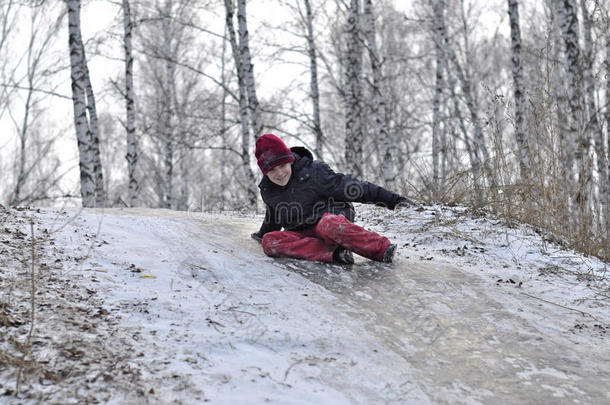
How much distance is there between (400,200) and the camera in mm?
3160

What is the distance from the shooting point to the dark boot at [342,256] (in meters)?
3.23

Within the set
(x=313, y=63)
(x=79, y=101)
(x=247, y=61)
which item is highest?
(x=313, y=63)

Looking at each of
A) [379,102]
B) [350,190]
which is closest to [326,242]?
[350,190]

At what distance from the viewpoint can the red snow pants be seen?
3.16 metres

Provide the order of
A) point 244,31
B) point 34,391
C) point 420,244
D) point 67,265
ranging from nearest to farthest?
1. point 34,391
2. point 67,265
3. point 420,244
4. point 244,31

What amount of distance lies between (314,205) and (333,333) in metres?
1.42

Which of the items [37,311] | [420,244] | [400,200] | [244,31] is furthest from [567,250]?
[244,31]

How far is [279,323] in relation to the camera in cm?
215

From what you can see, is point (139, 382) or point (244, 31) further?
point (244, 31)

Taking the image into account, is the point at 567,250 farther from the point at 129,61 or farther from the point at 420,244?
the point at 129,61

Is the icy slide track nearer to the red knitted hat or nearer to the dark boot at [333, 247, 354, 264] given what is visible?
the dark boot at [333, 247, 354, 264]

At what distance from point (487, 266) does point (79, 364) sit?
9.12 ft

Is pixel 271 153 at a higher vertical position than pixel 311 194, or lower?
higher

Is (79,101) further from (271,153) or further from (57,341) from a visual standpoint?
(57,341)
